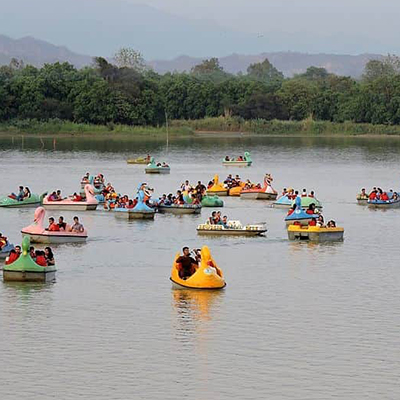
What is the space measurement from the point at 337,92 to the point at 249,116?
41.3ft

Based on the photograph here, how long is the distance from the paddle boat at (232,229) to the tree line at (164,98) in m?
91.4

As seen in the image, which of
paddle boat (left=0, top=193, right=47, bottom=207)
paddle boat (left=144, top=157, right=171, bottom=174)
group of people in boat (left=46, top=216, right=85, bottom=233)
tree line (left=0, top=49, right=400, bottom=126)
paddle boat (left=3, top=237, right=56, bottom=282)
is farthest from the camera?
tree line (left=0, top=49, right=400, bottom=126)

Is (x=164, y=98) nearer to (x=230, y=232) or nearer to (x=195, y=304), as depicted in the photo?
(x=230, y=232)

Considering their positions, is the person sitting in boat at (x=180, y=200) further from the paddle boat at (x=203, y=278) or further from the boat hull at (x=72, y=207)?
the paddle boat at (x=203, y=278)

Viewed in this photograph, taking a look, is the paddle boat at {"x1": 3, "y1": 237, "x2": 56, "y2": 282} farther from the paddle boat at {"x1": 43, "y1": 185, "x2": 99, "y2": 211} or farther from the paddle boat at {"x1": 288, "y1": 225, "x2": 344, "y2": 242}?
the paddle boat at {"x1": 43, "y1": 185, "x2": 99, "y2": 211}

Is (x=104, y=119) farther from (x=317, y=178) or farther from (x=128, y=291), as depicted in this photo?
(x=128, y=291)

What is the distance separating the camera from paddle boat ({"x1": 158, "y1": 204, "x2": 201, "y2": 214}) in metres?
55.2

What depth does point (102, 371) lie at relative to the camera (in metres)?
27.0

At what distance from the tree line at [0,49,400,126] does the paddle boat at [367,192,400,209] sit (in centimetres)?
7994

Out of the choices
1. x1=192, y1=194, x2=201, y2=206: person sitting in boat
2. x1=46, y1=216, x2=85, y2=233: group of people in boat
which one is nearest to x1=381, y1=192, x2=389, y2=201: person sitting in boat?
x1=192, y1=194, x2=201, y2=206: person sitting in boat

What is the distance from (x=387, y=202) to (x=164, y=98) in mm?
91268

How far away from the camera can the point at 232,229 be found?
47.0 metres

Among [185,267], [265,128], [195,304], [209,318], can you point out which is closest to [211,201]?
[185,267]

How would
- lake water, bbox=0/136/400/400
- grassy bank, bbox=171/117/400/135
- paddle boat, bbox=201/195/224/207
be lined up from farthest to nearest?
grassy bank, bbox=171/117/400/135
paddle boat, bbox=201/195/224/207
lake water, bbox=0/136/400/400
